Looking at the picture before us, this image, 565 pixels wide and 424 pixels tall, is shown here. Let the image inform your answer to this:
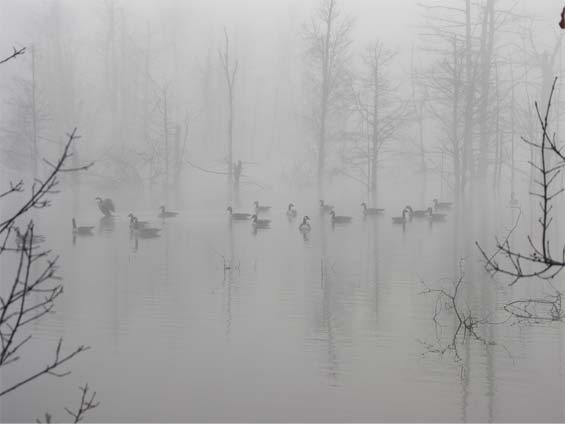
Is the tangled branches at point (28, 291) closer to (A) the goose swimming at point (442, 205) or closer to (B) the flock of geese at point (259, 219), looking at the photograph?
(B) the flock of geese at point (259, 219)

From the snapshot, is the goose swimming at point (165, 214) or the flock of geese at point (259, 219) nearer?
the flock of geese at point (259, 219)

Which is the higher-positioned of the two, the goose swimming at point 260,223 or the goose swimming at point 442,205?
the goose swimming at point 442,205

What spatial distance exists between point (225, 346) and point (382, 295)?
12.1 ft

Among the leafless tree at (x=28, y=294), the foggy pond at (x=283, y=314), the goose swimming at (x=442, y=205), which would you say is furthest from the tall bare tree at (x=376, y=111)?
the leafless tree at (x=28, y=294)

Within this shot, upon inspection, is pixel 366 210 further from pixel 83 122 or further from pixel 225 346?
pixel 83 122

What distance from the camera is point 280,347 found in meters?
7.47

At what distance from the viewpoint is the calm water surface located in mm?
5680

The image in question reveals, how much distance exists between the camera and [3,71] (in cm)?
4500

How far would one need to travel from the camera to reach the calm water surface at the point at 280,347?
18.6 ft

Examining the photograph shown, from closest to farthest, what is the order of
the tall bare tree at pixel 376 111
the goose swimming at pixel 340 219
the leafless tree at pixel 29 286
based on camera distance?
the leafless tree at pixel 29 286
the goose swimming at pixel 340 219
the tall bare tree at pixel 376 111

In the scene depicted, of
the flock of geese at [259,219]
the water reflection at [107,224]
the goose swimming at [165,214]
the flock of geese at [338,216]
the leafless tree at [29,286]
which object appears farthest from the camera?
the goose swimming at [165,214]

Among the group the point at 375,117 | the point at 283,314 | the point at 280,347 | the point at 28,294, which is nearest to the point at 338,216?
the point at 375,117

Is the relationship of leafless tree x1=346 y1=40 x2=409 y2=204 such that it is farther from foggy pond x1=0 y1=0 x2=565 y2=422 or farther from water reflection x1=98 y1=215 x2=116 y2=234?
water reflection x1=98 y1=215 x2=116 y2=234

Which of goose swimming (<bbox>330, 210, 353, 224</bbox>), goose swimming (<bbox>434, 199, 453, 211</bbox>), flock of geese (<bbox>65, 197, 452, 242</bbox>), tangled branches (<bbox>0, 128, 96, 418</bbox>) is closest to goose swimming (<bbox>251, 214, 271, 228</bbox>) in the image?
flock of geese (<bbox>65, 197, 452, 242</bbox>)
